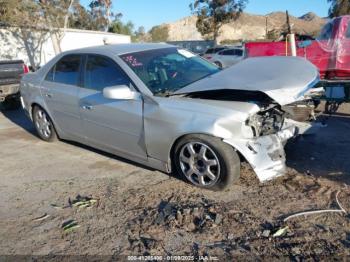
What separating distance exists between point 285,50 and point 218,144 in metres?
6.00

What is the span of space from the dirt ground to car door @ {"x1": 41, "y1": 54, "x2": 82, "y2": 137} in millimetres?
598

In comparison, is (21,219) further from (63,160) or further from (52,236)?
(63,160)

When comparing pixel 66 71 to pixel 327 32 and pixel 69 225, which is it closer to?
pixel 69 225

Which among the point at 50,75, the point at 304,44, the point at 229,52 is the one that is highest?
the point at 304,44

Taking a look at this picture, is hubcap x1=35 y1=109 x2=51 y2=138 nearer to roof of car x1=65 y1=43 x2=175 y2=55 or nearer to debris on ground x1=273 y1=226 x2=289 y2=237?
roof of car x1=65 y1=43 x2=175 y2=55

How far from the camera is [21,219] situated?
3.84 metres

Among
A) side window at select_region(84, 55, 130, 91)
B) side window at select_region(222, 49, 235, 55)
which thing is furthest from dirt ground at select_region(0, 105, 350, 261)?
side window at select_region(222, 49, 235, 55)

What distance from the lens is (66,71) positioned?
563 centimetres

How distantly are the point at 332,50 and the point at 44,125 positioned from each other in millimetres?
5988

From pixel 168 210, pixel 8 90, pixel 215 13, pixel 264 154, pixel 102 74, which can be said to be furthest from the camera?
pixel 215 13

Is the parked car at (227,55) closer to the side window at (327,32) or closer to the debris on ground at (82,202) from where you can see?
the side window at (327,32)

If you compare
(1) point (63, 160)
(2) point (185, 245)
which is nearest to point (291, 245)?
(2) point (185, 245)

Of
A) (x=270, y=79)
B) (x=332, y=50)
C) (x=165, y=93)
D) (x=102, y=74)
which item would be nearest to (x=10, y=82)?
(x=102, y=74)

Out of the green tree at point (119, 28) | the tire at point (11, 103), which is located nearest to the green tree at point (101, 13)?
the green tree at point (119, 28)
